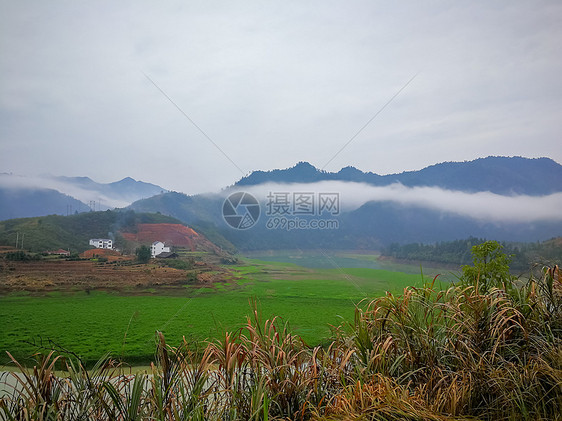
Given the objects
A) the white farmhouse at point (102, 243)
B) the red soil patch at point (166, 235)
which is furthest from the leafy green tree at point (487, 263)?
the white farmhouse at point (102, 243)

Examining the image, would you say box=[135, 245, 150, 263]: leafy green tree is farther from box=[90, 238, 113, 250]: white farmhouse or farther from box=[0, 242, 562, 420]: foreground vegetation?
box=[0, 242, 562, 420]: foreground vegetation

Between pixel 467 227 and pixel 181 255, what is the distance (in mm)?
24921

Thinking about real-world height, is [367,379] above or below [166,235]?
below

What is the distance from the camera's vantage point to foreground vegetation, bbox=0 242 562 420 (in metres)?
2.69

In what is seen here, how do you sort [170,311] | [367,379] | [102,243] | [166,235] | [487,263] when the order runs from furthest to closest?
[166,235], [102,243], [170,311], [487,263], [367,379]

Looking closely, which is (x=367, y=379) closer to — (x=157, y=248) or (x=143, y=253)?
(x=143, y=253)

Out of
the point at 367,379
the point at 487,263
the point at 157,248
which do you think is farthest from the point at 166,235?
the point at 367,379

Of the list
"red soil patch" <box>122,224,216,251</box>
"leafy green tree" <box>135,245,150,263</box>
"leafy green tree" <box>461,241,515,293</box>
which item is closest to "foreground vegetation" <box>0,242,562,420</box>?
"leafy green tree" <box>461,241,515,293</box>

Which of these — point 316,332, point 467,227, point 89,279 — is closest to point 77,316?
point 89,279

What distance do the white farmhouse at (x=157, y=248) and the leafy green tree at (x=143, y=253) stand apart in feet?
0.83

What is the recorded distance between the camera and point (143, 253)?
21.4 m

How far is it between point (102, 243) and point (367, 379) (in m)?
20.9

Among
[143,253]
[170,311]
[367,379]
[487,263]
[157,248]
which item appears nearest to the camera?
[367,379]

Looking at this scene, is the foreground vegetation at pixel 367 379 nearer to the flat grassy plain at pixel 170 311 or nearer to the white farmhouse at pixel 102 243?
the flat grassy plain at pixel 170 311
